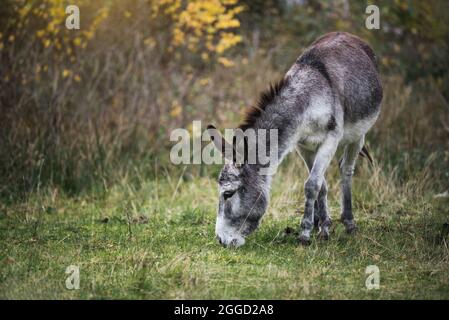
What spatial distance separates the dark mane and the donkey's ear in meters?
0.31

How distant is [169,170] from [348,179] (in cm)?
350

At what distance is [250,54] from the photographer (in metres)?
13.9

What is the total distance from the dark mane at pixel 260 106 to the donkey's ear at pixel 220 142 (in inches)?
12.2

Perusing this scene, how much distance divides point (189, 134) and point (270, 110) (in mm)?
4411

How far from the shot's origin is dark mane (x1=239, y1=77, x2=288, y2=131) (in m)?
6.26

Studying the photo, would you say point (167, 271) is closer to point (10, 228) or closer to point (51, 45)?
point (10, 228)

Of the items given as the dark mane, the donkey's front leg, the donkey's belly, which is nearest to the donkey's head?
the dark mane

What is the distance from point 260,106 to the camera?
6.34m

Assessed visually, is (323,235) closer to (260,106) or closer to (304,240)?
(304,240)

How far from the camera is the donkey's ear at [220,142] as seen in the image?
5.98 m

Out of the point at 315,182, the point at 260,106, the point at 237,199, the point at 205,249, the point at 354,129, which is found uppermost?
the point at 260,106

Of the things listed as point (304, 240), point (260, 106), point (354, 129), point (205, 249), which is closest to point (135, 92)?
point (260, 106)
